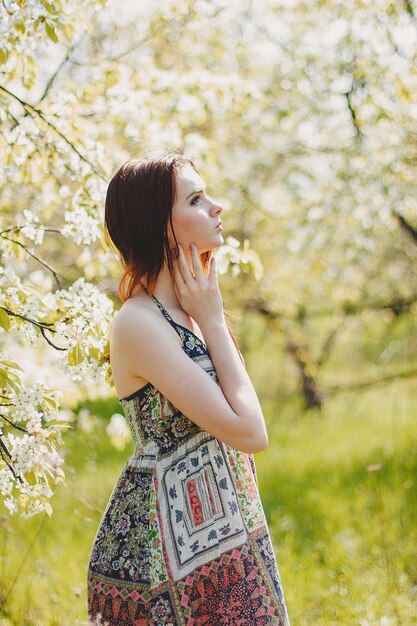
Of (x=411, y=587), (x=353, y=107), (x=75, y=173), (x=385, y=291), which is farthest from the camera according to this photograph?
(x=385, y=291)

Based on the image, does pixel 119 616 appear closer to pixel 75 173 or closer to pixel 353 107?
pixel 75 173

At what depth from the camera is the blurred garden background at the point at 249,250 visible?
2.44 meters

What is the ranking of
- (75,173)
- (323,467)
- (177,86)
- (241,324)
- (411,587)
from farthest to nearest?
1. (241,324)
2. (323,467)
3. (177,86)
4. (411,587)
5. (75,173)

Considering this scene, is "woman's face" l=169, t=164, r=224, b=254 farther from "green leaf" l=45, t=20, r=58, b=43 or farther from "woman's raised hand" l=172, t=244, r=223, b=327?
"green leaf" l=45, t=20, r=58, b=43

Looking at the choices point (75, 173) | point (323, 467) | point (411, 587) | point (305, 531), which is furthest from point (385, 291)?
point (75, 173)

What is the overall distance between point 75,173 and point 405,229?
4.29m

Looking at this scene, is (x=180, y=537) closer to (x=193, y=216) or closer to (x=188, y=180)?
(x=193, y=216)

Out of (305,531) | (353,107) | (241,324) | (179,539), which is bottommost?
(179,539)

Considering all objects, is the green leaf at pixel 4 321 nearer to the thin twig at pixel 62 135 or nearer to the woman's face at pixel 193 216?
the woman's face at pixel 193 216

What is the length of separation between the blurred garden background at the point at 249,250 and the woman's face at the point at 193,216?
0.40 m

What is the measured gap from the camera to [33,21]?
243 cm

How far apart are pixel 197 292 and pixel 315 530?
3.29 meters

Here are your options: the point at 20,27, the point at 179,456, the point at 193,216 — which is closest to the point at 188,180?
the point at 193,216

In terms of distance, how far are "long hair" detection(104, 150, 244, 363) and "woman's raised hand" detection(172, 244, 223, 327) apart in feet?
0.19
